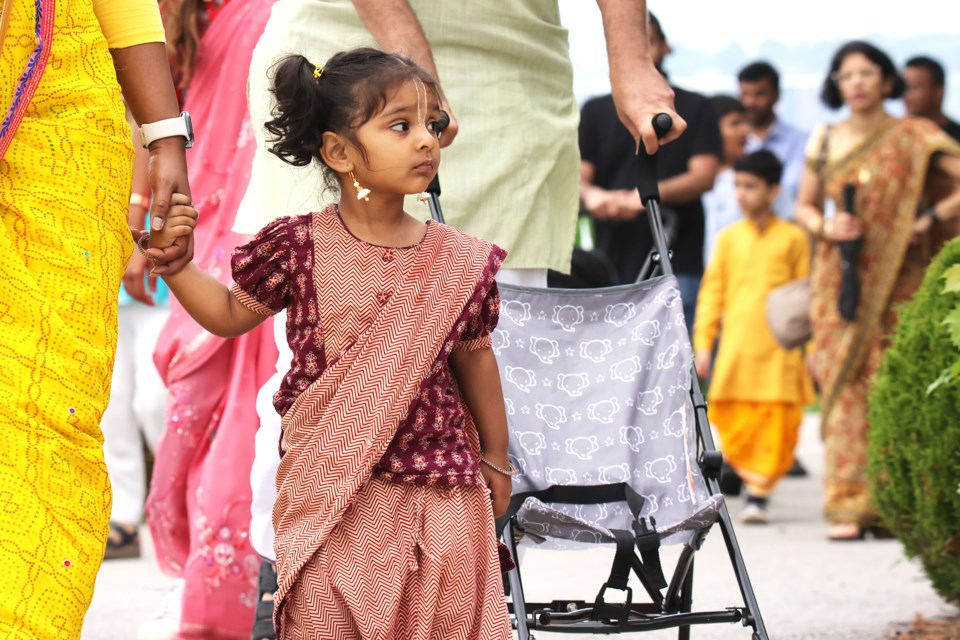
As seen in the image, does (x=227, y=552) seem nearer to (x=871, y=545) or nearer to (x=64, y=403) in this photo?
(x=64, y=403)

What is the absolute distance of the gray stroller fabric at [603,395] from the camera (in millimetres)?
3506

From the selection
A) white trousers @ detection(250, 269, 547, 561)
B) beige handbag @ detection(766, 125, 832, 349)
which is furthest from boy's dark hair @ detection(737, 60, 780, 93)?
white trousers @ detection(250, 269, 547, 561)

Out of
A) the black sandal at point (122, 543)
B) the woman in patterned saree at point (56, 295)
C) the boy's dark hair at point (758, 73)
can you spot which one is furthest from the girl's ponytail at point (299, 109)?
the boy's dark hair at point (758, 73)

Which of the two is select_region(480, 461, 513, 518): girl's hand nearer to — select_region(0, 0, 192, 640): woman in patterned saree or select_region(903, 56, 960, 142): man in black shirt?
select_region(0, 0, 192, 640): woman in patterned saree

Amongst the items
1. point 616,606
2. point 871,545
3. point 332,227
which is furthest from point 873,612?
point 332,227

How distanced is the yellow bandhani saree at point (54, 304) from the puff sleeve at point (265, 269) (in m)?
0.24

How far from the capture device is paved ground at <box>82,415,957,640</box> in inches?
191

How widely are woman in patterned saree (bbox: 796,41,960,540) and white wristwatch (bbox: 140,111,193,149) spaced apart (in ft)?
14.8

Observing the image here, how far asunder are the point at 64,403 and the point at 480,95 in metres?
1.51

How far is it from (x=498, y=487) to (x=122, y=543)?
11.7ft

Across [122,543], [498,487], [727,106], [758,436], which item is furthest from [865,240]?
[498,487]

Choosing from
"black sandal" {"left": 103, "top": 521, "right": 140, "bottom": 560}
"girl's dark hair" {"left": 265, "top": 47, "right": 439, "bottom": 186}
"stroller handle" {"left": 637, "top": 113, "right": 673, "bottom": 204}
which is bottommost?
"black sandal" {"left": 103, "top": 521, "right": 140, "bottom": 560}

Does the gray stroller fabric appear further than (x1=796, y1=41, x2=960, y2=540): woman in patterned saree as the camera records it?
No

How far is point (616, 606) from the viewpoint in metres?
3.23
